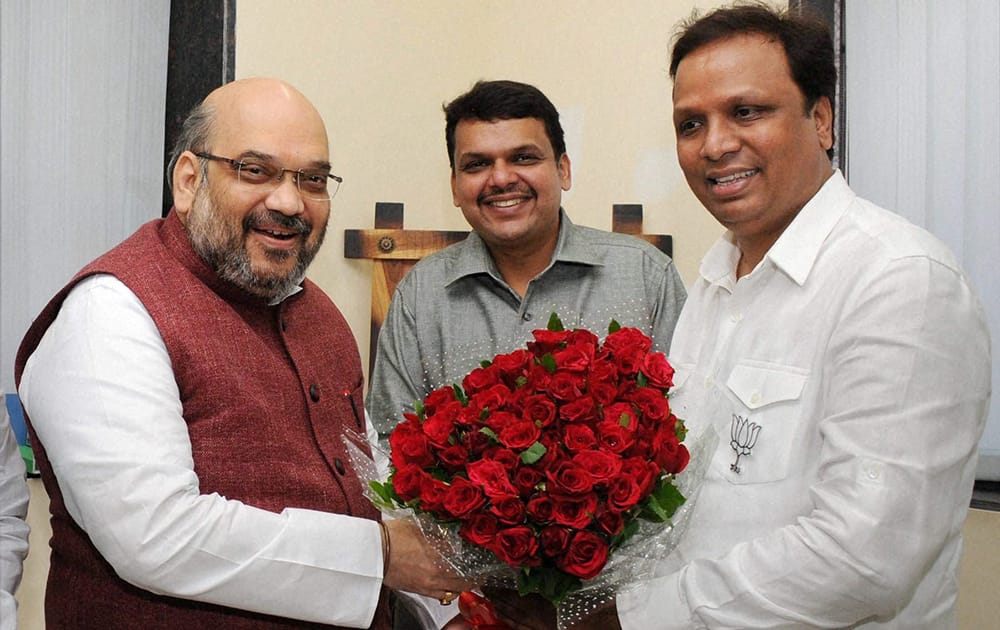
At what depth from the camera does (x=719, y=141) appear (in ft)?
5.86

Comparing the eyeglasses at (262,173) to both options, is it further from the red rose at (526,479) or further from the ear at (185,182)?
the red rose at (526,479)

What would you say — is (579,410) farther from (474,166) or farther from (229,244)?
(474,166)

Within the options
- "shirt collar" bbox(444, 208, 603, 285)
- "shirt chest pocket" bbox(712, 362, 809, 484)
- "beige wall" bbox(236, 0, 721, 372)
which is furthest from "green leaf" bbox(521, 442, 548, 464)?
"beige wall" bbox(236, 0, 721, 372)

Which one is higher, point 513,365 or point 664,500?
point 513,365

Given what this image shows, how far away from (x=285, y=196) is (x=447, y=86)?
1948mm

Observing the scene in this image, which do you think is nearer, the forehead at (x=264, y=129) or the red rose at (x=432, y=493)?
the red rose at (x=432, y=493)

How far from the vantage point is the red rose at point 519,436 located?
57.8 inches

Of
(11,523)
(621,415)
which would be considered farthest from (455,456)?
Answer: (11,523)

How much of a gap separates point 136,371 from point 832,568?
3.76 feet

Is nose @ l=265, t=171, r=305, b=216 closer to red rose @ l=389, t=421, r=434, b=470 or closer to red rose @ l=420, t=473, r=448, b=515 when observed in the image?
red rose @ l=389, t=421, r=434, b=470

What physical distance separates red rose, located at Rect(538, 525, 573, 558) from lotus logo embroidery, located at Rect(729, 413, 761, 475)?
0.37 m

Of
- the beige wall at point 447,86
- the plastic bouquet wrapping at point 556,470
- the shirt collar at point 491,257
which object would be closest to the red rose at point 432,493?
the plastic bouquet wrapping at point 556,470

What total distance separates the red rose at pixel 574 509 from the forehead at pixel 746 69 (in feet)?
2.57

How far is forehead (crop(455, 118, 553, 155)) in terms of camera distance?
2.72 m
